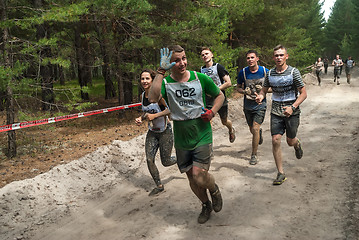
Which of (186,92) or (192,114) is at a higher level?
(186,92)

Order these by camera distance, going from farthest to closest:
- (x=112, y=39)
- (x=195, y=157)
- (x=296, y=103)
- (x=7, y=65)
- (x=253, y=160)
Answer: (x=112, y=39) → (x=7, y=65) → (x=253, y=160) → (x=296, y=103) → (x=195, y=157)

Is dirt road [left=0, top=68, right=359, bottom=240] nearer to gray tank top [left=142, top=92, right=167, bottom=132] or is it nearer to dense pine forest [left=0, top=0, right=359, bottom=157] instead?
gray tank top [left=142, top=92, right=167, bottom=132]

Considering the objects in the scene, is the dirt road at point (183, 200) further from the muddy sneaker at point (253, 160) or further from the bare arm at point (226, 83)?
the bare arm at point (226, 83)

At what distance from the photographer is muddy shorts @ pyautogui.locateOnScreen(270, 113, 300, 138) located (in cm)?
538

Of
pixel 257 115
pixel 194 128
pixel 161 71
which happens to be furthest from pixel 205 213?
pixel 257 115

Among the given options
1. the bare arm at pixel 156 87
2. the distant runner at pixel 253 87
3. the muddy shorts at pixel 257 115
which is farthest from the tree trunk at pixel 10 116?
the muddy shorts at pixel 257 115

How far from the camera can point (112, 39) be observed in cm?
1182

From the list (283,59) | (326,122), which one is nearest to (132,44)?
(283,59)

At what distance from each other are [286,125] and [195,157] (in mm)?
2331

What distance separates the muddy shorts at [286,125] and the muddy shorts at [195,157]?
2002mm

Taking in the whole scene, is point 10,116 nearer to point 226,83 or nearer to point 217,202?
point 226,83

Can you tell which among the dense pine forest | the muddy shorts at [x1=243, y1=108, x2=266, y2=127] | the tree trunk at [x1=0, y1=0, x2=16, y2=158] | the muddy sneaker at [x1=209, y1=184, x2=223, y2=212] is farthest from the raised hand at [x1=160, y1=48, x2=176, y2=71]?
the tree trunk at [x1=0, y1=0, x2=16, y2=158]

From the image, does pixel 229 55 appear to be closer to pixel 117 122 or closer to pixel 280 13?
pixel 117 122

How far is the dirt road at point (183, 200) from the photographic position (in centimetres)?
413
